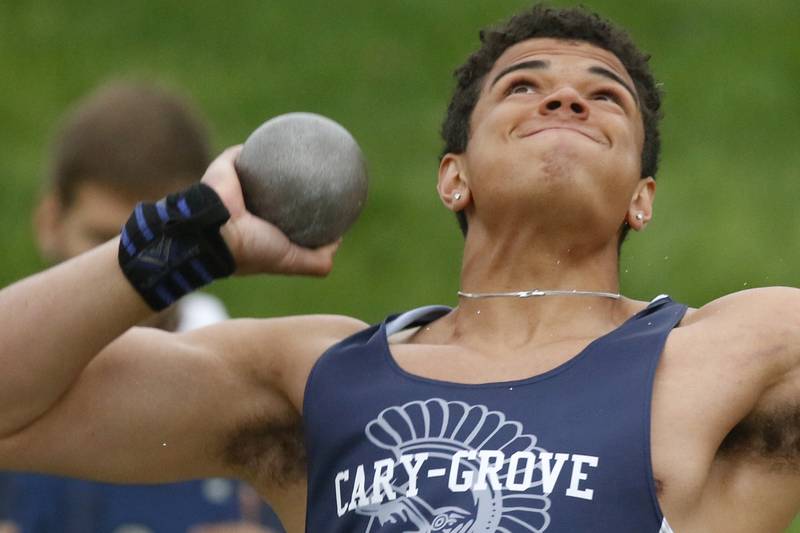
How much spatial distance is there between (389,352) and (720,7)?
8.98 m

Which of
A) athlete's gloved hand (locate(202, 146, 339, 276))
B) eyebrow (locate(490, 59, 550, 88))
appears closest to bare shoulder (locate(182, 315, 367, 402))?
athlete's gloved hand (locate(202, 146, 339, 276))

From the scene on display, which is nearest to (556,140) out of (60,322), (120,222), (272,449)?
(272,449)

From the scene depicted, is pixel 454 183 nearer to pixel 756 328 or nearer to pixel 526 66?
pixel 526 66

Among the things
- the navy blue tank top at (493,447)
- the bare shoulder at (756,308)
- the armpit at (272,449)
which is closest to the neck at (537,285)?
the navy blue tank top at (493,447)

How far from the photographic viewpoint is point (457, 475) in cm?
463

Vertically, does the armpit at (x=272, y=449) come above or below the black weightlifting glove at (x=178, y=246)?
below

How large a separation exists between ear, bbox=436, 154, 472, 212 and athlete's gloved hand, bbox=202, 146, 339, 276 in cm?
48

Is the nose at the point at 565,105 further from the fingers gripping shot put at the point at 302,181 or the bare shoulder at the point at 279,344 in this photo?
the bare shoulder at the point at 279,344

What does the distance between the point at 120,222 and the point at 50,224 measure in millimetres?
316

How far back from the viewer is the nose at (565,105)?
5.15 metres

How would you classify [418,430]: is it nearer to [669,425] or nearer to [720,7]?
[669,425]

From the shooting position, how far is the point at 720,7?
530 inches

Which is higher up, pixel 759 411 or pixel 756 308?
pixel 756 308

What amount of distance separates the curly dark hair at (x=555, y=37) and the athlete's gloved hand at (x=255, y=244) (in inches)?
27.6
